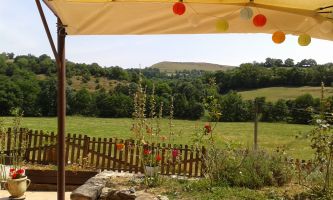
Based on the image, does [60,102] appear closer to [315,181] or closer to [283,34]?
[283,34]

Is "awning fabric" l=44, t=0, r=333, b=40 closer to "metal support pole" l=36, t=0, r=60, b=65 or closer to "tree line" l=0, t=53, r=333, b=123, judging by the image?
"metal support pole" l=36, t=0, r=60, b=65

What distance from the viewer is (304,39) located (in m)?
3.51

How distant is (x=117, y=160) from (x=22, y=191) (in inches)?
132

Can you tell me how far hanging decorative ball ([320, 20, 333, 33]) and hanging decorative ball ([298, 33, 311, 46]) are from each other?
0.14m

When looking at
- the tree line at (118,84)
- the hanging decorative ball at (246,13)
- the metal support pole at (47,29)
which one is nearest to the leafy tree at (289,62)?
the tree line at (118,84)

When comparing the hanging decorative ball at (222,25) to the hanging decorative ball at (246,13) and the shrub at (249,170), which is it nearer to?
the hanging decorative ball at (246,13)

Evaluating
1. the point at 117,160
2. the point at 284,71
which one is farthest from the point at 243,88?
the point at 117,160

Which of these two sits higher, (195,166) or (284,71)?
(284,71)

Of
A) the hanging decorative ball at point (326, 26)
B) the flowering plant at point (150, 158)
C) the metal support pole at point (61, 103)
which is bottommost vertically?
the flowering plant at point (150, 158)

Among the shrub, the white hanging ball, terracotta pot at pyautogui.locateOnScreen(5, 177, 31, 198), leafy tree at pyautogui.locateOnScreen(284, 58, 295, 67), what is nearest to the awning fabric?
the white hanging ball

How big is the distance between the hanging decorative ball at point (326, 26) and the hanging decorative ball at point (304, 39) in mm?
138

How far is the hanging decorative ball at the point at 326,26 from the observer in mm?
3437

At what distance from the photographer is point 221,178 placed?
4539mm

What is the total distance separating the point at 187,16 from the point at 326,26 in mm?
1274
